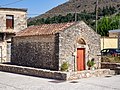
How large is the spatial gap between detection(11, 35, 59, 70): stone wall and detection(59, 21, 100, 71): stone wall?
0.61m

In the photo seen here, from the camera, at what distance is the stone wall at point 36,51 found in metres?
22.7

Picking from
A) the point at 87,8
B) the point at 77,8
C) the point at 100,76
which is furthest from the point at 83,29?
the point at 77,8

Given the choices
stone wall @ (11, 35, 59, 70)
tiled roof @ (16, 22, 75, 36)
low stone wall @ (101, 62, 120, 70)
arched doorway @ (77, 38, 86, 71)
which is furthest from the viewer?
arched doorway @ (77, 38, 86, 71)

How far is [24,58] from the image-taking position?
25.9 m

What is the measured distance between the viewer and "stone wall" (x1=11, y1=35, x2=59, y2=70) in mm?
22688

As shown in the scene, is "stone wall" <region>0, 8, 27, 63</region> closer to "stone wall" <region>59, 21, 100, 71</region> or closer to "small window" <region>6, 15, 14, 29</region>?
"small window" <region>6, 15, 14, 29</region>

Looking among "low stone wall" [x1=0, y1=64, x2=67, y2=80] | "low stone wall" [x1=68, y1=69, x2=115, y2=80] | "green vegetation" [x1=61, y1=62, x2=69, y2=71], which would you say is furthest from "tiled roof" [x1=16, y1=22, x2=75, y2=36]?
"low stone wall" [x1=68, y1=69, x2=115, y2=80]

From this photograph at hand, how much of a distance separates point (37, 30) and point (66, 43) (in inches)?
171

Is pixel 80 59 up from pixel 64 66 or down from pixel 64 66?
up

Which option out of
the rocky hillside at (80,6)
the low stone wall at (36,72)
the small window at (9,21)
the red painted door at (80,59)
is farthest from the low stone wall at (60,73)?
the rocky hillside at (80,6)

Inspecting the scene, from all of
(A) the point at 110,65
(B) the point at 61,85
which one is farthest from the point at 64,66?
(B) the point at 61,85

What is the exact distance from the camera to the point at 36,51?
2439 centimetres

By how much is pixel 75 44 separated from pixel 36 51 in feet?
11.2

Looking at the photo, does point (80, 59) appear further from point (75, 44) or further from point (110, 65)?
point (110, 65)
